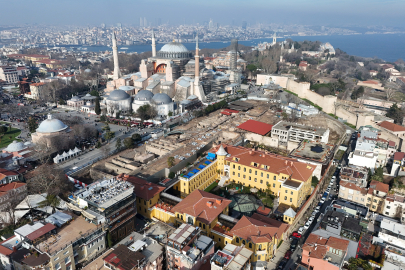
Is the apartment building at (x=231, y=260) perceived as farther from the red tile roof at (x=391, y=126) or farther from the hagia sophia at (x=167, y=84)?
the hagia sophia at (x=167, y=84)

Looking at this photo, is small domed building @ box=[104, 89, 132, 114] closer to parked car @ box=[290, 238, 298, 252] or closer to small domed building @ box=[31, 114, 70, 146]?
small domed building @ box=[31, 114, 70, 146]

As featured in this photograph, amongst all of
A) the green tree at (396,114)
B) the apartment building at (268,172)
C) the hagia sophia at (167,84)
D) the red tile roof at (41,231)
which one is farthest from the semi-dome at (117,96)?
the green tree at (396,114)

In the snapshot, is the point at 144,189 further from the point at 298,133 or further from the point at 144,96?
the point at 144,96

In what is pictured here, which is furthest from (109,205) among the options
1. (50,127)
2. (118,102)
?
(118,102)

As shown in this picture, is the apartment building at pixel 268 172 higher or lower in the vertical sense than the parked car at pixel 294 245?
higher

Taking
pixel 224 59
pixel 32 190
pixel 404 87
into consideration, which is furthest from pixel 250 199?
pixel 224 59

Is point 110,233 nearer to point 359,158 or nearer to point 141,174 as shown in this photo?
point 141,174
